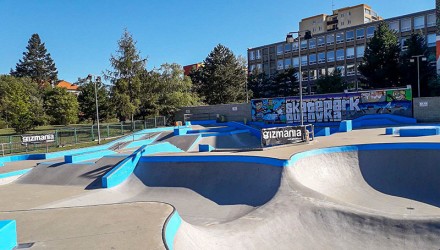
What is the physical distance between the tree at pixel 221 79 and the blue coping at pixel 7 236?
49686mm

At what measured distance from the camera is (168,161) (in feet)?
52.8

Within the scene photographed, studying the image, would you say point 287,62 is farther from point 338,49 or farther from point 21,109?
point 21,109

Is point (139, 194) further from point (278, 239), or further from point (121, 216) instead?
point (278, 239)

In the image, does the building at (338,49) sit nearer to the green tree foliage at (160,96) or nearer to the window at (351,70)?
the window at (351,70)

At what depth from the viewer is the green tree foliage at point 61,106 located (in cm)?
4991

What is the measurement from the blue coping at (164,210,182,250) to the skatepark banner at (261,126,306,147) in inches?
411

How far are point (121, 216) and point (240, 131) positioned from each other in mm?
22790

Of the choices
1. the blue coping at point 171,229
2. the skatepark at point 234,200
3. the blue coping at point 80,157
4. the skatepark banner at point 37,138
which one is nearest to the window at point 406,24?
the skatepark at point 234,200

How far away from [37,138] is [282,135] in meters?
19.2

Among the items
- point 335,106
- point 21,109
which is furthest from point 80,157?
point 335,106

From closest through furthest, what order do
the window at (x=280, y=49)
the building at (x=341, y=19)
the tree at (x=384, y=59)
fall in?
the tree at (x=384, y=59) → the window at (x=280, y=49) → the building at (x=341, y=19)

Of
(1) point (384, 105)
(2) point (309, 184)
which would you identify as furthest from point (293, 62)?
(2) point (309, 184)

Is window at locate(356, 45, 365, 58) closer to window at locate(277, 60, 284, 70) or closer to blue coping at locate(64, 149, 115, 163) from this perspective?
window at locate(277, 60, 284, 70)

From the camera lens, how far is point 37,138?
25938mm
